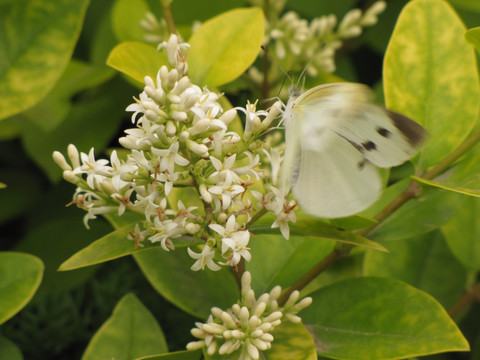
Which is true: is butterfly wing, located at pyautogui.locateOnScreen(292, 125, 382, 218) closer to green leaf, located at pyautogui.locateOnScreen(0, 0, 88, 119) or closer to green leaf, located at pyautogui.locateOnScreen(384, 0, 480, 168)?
green leaf, located at pyautogui.locateOnScreen(384, 0, 480, 168)

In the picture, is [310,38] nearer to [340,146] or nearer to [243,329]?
[340,146]

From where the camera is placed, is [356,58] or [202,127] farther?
[356,58]

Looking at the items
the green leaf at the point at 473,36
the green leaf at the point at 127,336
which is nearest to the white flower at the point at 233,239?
the green leaf at the point at 127,336

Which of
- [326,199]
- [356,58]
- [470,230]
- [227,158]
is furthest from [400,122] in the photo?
[356,58]

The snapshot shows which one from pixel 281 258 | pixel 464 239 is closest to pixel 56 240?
pixel 281 258

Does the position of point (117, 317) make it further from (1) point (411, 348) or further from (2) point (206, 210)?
(1) point (411, 348)

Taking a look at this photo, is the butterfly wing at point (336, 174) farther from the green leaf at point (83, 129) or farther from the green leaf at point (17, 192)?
the green leaf at point (17, 192)
